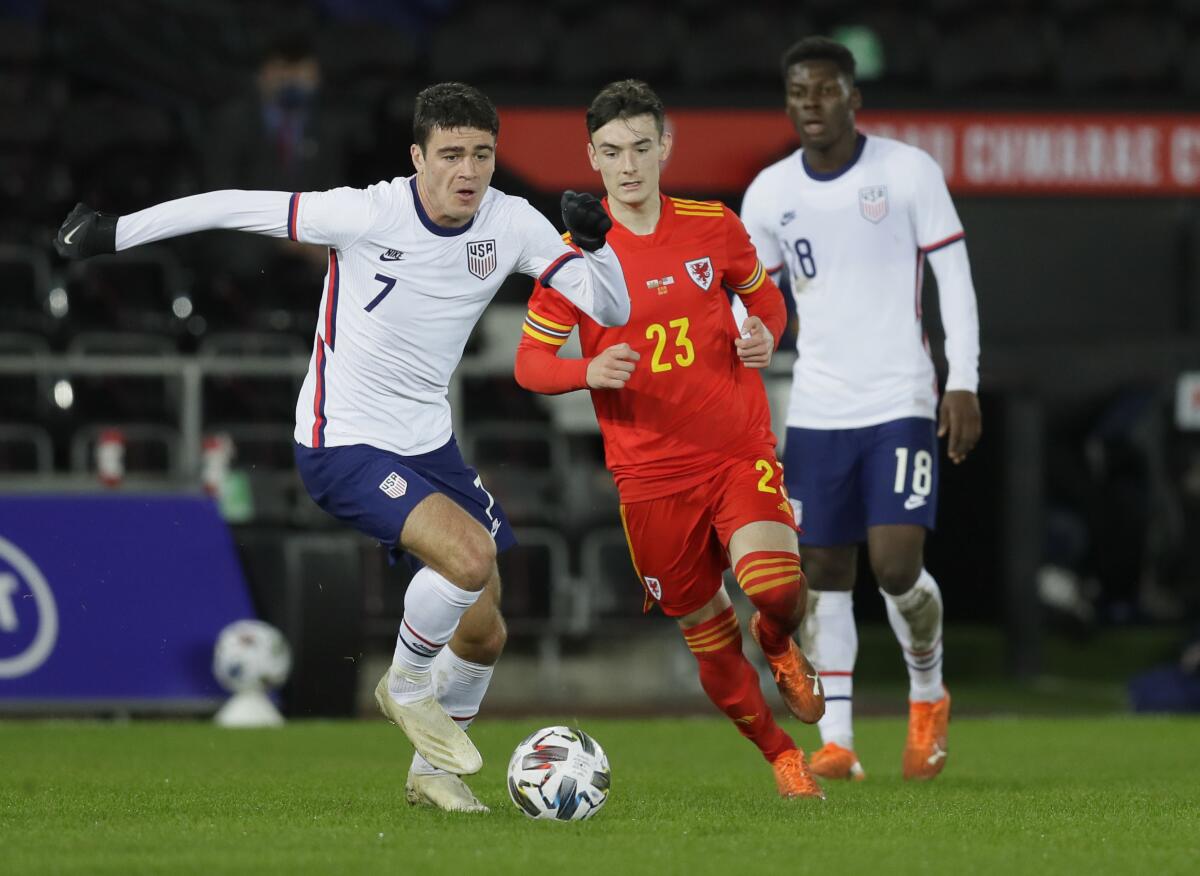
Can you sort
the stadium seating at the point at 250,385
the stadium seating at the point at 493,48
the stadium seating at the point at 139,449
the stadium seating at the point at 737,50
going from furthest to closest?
the stadium seating at the point at 737,50 → the stadium seating at the point at 493,48 → the stadium seating at the point at 250,385 → the stadium seating at the point at 139,449

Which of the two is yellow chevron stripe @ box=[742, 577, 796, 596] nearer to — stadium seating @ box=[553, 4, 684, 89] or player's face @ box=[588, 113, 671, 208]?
player's face @ box=[588, 113, 671, 208]

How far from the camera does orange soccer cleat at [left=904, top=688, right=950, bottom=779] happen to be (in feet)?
24.4

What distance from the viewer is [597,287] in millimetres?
6066

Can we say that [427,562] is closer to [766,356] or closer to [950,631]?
[766,356]

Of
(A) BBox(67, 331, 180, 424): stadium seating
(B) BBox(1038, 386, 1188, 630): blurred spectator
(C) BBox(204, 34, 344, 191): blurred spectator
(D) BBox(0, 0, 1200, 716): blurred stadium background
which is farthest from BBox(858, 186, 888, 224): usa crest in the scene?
(B) BBox(1038, 386, 1188, 630): blurred spectator

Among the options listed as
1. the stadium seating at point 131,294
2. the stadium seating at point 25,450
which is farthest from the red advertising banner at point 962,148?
the stadium seating at point 25,450

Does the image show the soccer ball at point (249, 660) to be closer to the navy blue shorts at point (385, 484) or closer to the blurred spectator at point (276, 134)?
the blurred spectator at point (276, 134)

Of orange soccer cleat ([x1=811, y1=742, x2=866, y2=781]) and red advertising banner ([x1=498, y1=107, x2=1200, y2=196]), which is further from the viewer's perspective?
red advertising banner ([x1=498, y1=107, x2=1200, y2=196])

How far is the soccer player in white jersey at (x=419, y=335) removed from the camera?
591cm

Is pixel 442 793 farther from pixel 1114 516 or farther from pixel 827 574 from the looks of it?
pixel 1114 516

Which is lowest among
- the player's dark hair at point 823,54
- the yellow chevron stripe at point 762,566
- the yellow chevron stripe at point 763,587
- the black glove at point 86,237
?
the yellow chevron stripe at point 763,587

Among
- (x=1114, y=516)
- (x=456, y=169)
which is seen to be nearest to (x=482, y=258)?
(x=456, y=169)

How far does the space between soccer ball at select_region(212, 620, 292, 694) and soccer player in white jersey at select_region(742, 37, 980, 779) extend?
3624mm

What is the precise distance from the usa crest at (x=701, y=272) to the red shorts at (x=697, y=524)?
1.85 feet
